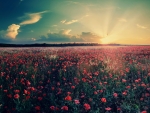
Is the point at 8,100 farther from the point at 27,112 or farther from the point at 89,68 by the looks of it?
the point at 89,68

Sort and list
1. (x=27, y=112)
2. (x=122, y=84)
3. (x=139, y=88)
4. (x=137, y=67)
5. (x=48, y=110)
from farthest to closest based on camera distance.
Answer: (x=137, y=67) → (x=122, y=84) → (x=139, y=88) → (x=48, y=110) → (x=27, y=112)

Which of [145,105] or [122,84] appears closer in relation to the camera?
[145,105]

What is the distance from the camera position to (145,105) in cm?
388

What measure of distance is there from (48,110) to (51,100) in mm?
282

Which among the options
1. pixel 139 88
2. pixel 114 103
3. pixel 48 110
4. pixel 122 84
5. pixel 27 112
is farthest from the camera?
pixel 122 84

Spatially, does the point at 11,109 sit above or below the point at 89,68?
below

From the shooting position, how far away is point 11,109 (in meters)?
3.90

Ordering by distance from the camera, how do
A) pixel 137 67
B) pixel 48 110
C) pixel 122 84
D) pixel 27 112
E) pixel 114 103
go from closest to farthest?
pixel 27 112
pixel 48 110
pixel 114 103
pixel 122 84
pixel 137 67

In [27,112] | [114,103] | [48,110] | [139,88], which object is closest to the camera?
[27,112]

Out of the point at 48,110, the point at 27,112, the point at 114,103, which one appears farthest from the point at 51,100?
the point at 114,103

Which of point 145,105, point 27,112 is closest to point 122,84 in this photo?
point 145,105

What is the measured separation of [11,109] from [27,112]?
51 centimetres

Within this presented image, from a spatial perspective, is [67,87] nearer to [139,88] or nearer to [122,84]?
[122,84]

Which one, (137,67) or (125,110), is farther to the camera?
(137,67)
